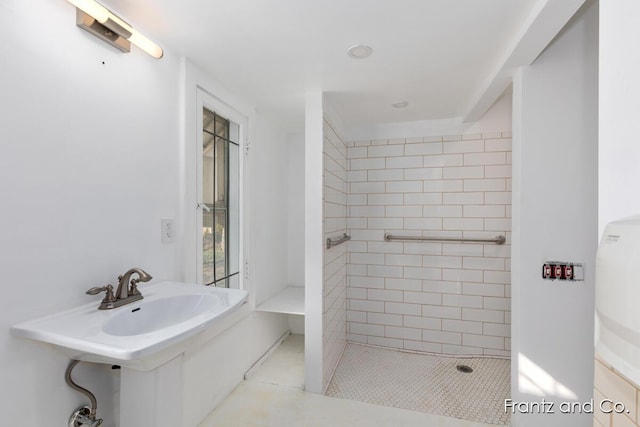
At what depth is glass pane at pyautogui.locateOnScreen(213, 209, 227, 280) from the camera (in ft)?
6.46

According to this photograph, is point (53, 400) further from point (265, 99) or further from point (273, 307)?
point (265, 99)

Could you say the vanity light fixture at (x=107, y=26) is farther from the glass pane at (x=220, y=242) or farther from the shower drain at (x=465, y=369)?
the shower drain at (x=465, y=369)

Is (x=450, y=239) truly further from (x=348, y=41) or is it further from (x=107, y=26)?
(x=107, y=26)

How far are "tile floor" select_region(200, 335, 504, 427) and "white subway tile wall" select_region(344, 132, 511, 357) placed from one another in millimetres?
941

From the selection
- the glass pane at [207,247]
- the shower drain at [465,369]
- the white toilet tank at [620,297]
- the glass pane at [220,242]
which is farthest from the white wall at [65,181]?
the shower drain at [465,369]

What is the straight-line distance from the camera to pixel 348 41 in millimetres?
1474

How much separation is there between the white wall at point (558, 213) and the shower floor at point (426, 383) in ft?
1.53

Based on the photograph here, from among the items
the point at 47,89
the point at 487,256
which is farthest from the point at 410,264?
the point at 47,89

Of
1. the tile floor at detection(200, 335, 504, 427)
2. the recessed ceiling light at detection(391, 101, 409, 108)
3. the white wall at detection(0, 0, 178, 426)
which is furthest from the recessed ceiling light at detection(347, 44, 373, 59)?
the tile floor at detection(200, 335, 504, 427)

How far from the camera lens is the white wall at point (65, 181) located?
934mm

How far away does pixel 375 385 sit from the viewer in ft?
7.18

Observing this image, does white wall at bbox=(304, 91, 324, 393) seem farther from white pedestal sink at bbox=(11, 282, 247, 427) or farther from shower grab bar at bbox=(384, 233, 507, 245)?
shower grab bar at bbox=(384, 233, 507, 245)

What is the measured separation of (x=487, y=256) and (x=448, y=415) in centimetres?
134

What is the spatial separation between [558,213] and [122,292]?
83.9 inches
